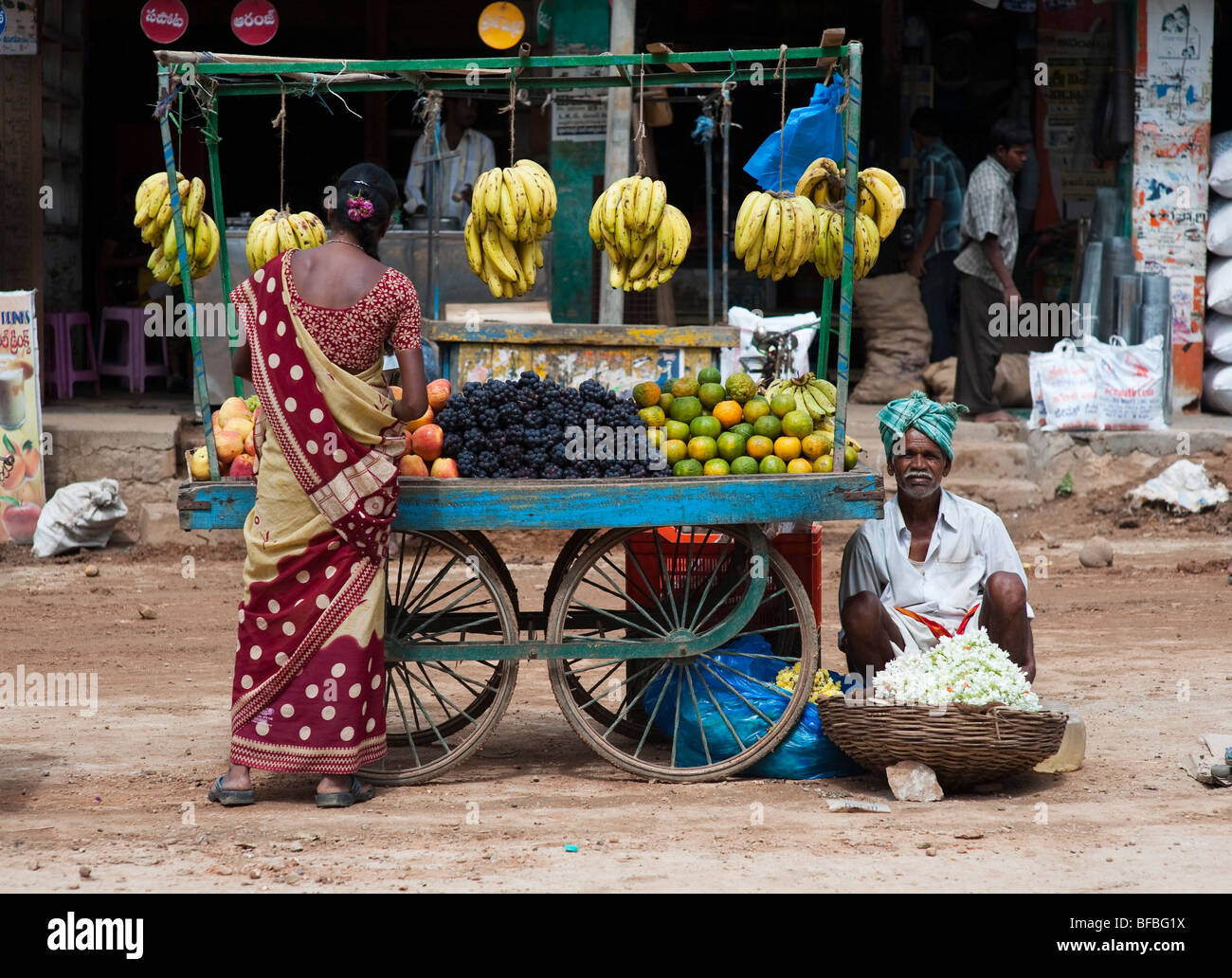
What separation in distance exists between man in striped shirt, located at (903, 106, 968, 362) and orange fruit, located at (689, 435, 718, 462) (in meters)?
6.26

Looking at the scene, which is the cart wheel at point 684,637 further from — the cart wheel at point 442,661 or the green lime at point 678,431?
the green lime at point 678,431

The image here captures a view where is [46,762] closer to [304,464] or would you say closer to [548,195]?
[304,464]

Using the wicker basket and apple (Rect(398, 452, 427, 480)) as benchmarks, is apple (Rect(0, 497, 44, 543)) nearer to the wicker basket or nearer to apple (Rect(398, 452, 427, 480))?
apple (Rect(398, 452, 427, 480))

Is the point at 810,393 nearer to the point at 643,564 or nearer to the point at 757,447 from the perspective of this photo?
the point at 757,447

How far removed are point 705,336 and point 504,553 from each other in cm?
388

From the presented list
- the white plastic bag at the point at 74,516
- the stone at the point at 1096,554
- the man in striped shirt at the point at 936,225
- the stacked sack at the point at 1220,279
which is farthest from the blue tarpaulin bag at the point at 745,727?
the man in striped shirt at the point at 936,225

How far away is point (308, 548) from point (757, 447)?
4.70 feet

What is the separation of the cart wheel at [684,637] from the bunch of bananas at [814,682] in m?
0.04

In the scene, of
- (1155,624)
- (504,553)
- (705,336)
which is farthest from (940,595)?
(504,553)

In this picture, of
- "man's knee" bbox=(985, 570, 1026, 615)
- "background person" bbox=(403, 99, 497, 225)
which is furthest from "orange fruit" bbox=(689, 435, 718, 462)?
"background person" bbox=(403, 99, 497, 225)

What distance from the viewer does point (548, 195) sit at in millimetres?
4617

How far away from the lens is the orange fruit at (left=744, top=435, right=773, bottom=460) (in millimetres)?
4504

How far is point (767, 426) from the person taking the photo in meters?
4.57

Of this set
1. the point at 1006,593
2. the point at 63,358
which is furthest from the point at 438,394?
the point at 63,358
